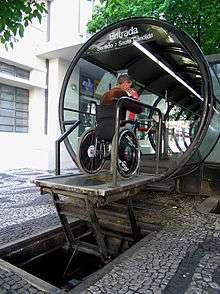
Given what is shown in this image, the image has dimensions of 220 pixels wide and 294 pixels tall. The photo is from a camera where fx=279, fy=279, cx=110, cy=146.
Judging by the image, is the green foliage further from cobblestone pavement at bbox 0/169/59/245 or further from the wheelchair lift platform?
the wheelchair lift platform

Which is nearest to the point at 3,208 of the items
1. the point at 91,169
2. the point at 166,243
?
the point at 91,169

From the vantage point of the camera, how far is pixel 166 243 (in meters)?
3.38

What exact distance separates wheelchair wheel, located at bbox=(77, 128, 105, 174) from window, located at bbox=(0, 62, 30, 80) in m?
6.40

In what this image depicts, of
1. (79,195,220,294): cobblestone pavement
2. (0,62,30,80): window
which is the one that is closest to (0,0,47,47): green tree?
(79,195,220,294): cobblestone pavement

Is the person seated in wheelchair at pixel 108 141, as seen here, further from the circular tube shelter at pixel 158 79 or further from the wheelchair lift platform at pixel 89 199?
the circular tube shelter at pixel 158 79

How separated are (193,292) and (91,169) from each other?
248 centimetres

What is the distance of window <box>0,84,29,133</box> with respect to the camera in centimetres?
990

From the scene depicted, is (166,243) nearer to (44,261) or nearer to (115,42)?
(44,261)

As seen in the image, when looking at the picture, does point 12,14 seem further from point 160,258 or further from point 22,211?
point 22,211

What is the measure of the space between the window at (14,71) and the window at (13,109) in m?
0.50

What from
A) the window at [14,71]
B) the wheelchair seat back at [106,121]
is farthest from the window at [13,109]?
the wheelchair seat back at [106,121]

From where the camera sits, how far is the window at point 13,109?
9898mm

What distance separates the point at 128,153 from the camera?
4.28 metres

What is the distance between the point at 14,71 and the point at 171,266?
29.7 ft
